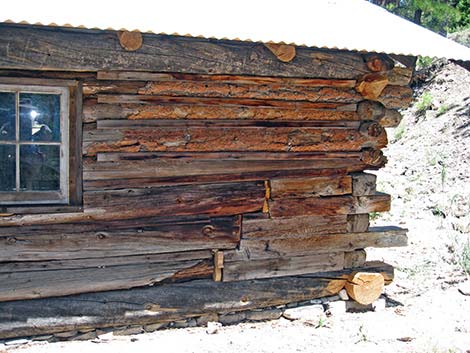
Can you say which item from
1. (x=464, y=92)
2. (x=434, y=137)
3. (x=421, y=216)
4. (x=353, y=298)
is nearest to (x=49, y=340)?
(x=353, y=298)

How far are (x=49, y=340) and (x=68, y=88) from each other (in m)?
2.32

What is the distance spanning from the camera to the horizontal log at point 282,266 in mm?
5438

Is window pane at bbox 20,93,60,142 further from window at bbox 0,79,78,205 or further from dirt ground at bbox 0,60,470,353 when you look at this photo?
dirt ground at bbox 0,60,470,353

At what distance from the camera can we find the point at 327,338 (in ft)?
17.2

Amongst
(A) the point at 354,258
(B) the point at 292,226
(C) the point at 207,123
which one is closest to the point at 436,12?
(A) the point at 354,258

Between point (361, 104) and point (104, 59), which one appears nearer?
point (104, 59)

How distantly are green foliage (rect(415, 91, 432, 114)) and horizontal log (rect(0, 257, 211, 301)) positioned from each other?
10879 millimetres

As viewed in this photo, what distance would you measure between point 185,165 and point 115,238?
3.15 feet

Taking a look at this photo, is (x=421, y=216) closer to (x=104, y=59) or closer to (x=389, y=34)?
(x=389, y=34)

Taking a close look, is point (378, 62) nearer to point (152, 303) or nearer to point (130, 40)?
point (130, 40)

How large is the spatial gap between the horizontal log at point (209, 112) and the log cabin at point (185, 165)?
1 cm

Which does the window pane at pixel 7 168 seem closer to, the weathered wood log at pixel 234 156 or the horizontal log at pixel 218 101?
the weathered wood log at pixel 234 156

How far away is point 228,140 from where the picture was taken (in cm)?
516

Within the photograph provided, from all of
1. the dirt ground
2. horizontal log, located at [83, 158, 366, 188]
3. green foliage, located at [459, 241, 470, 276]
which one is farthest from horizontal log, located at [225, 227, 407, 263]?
green foliage, located at [459, 241, 470, 276]
